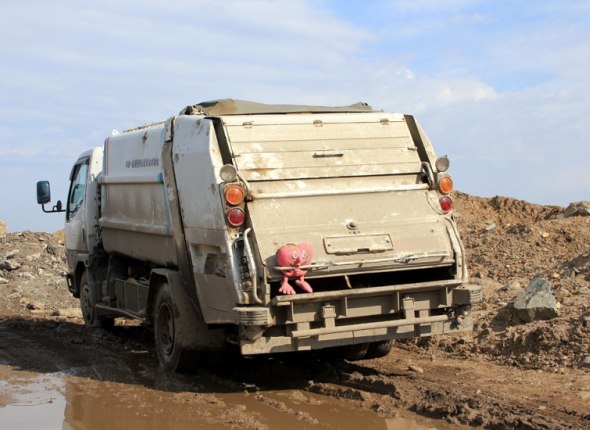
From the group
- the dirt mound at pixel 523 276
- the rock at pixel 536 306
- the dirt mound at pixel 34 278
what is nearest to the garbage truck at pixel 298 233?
the dirt mound at pixel 523 276

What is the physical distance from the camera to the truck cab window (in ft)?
41.5

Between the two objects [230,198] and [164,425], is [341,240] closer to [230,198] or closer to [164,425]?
[230,198]

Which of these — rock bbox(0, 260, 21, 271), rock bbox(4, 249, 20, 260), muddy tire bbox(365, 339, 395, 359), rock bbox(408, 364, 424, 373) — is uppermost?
rock bbox(4, 249, 20, 260)

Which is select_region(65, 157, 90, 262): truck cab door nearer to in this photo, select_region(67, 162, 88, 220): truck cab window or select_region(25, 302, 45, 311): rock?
select_region(67, 162, 88, 220): truck cab window

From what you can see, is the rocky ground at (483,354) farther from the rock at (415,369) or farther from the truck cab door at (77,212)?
the truck cab door at (77,212)

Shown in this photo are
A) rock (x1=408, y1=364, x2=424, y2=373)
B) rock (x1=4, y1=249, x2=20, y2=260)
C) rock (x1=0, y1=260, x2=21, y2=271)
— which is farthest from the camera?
rock (x1=4, y1=249, x2=20, y2=260)

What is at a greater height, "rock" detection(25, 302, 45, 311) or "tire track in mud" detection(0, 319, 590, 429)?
"rock" detection(25, 302, 45, 311)

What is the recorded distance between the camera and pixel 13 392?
856cm

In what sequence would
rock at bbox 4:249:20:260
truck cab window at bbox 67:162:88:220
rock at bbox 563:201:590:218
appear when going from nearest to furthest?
truck cab window at bbox 67:162:88:220, rock at bbox 563:201:590:218, rock at bbox 4:249:20:260

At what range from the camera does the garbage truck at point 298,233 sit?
24.6ft

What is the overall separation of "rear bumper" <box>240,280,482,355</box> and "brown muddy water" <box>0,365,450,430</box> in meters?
0.57

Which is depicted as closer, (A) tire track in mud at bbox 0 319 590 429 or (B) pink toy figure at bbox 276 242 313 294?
(A) tire track in mud at bbox 0 319 590 429

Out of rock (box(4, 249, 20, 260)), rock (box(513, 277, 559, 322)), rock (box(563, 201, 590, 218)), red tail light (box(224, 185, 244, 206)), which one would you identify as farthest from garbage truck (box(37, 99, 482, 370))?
rock (box(4, 249, 20, 260))

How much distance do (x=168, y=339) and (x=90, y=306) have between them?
3.76 metres
